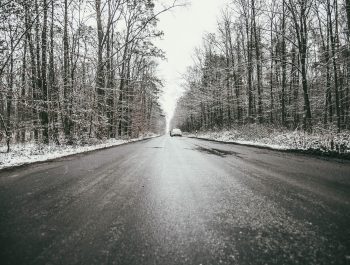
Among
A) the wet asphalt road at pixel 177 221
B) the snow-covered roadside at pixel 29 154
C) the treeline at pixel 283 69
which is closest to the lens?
the wet asphalt road at pixel 177 221

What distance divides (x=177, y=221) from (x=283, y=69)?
74.3 ft

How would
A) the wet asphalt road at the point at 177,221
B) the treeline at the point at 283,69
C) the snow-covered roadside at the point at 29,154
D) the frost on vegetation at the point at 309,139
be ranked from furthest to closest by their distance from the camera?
1. the treeline at the point at 283,69
2. the frost on vegetation at the point at 309,139
3. the snow-covered roadside at the point at 29,154
4. the wet asphalt road at the point at 177,221

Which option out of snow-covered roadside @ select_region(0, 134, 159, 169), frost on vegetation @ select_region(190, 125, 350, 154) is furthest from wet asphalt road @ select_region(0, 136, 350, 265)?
frost on vegetation @ select_region(190, 125, 350, 154)

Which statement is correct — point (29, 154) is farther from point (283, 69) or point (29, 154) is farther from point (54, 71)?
point (283, 69)

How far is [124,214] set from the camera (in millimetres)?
3492

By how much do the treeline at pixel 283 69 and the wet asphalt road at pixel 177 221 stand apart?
1062cm

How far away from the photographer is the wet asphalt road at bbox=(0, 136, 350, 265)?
232 centimetres

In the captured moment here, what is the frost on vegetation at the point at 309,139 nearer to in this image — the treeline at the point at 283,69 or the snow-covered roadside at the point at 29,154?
the treeline at the point at 283,69

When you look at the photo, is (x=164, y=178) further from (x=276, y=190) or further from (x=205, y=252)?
(x=205, y=252)

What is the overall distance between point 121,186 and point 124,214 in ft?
5.84

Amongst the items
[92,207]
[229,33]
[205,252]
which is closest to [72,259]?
[205,252]

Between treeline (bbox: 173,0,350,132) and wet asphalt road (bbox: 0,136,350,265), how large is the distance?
1062 cm

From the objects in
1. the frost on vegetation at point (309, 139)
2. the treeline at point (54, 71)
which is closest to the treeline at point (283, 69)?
the frost on vegetation at point (309, 139)

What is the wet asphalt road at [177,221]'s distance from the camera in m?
2.32
